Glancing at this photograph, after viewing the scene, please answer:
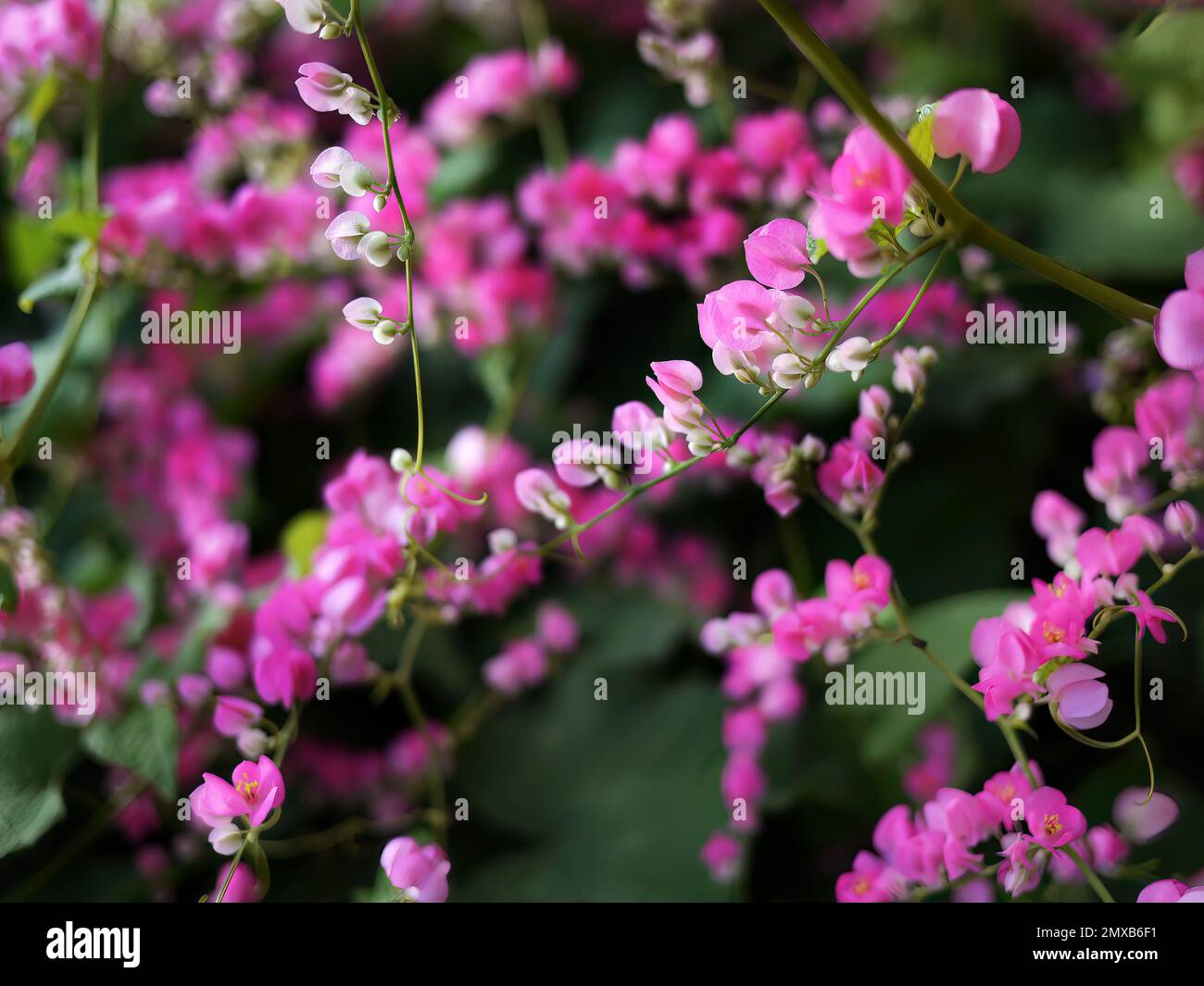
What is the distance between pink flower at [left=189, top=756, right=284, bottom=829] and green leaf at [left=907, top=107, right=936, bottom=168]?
0.28 metres

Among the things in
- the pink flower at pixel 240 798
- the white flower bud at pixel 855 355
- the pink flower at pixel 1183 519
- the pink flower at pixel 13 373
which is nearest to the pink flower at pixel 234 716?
the pink flower at pixel 240 798

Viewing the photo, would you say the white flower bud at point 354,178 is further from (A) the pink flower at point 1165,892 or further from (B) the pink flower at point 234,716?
(A) the pink flower at point 1165,892

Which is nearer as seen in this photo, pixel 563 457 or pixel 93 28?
pixel 563 457

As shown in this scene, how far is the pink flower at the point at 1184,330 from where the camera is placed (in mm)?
276

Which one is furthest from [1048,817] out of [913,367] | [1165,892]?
[913,367]

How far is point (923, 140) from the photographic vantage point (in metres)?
0.30

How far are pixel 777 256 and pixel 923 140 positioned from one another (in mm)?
57

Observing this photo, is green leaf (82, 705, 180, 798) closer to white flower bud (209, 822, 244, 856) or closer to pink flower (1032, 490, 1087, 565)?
white flower bud (209, 822, 244, 856)

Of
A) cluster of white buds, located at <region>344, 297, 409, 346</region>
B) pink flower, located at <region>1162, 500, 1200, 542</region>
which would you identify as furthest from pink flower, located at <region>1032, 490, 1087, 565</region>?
cluster of white buds, located at <region>344, 297, 409, 346</region>

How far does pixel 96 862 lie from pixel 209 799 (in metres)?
0.27
